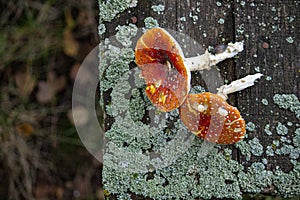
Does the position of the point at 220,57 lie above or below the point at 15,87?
above

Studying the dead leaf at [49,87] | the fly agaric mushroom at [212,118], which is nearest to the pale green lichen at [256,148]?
the fly agaric mushroom at [212,118]

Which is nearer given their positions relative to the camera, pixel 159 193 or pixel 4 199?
pixel 159 193

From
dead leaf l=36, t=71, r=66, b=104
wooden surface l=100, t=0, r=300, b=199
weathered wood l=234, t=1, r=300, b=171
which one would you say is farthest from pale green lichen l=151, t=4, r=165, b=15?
dead leaf l=36, t=71, r=66, b=104

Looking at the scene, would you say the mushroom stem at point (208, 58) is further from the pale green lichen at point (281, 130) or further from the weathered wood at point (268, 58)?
the pale green lichen at point (281, 130)

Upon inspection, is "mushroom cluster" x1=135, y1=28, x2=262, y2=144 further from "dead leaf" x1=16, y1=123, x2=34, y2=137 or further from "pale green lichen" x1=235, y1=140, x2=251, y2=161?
"dead leaf" x1=16, y1=123, x2=34, y2=137

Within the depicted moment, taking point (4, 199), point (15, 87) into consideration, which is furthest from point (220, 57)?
point (4, 199)

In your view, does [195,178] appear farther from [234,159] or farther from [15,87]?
[15,87]

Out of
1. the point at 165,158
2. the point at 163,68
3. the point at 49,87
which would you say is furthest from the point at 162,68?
the point at 49,87
